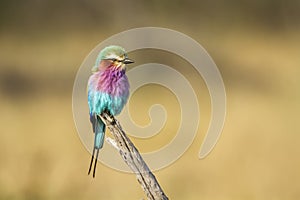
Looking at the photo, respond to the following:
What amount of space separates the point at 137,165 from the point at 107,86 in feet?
0.65

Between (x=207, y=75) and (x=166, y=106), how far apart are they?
0.16 meters

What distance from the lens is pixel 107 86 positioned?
1021 mm

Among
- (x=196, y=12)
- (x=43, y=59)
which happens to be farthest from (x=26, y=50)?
(x=196, y=12)

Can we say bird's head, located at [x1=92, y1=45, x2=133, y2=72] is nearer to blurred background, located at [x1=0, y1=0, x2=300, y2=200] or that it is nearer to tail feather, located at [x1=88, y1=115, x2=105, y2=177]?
tail feather, located at [x1=88, y1=115, x2=105, y2=177]

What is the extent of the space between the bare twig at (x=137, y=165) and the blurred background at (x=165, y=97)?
→ 1.14m

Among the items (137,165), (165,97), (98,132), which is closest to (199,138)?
(165,97)

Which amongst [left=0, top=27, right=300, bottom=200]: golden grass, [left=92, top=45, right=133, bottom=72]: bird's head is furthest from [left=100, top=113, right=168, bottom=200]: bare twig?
[left=0, top=27, right=300, bottom=200]: golden grass

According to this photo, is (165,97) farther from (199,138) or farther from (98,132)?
(98,132)

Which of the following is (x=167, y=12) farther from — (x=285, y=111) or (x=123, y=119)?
(x=123, y=119)

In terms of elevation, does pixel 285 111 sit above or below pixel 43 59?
below

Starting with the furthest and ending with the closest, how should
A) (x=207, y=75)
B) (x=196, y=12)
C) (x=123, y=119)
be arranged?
(x=196, y=12) < (x=207, y=75) < (x=123, y=119)

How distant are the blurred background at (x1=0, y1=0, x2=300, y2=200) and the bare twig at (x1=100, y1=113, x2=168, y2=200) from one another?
1.14 meters

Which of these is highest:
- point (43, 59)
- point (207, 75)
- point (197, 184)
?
point (43, 59)

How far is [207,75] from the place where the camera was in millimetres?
2123
